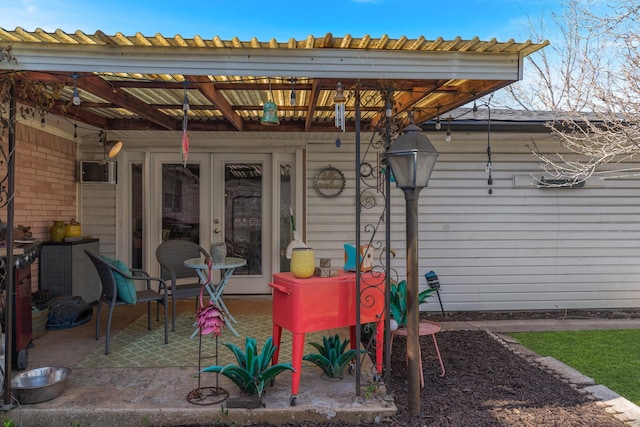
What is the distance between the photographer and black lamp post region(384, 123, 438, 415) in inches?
102

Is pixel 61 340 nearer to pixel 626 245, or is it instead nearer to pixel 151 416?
pixel 151 416

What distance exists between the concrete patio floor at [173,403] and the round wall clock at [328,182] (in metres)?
2.76

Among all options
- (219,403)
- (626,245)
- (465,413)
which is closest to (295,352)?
(219,403)

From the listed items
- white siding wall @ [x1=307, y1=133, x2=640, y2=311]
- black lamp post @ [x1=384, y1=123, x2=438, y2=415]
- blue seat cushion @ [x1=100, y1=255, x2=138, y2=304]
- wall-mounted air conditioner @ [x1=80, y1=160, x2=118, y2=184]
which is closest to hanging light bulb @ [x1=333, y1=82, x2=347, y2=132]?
black lamp post @ [x1=384, y1=123, x2=438, y2=415]

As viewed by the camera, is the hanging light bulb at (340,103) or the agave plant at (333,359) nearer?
the hanging light bulb at (340,103)

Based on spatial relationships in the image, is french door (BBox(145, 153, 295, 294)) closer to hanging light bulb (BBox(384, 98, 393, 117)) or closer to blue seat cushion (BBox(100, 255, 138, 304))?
blue seat cushion (BBox(100, 255, 138, 304))

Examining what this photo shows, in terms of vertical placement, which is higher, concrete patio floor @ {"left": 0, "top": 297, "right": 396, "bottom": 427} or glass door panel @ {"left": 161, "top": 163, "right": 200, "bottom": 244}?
glass door panel @ {"left": 161, "top": 163, "right": 200, "bottom": 244}

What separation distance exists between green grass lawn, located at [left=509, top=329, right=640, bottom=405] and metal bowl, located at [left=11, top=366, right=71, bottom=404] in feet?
12.6

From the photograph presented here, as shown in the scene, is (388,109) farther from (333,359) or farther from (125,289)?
(125,289)

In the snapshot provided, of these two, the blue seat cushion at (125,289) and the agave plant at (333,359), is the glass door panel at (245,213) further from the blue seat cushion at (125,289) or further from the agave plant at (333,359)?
the agave plant at (333,359)

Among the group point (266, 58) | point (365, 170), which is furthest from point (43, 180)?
point (365, 170)

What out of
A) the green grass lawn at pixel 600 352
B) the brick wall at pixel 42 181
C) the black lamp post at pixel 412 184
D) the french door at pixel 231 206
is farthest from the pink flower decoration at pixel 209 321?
the french door at pixel 231 206

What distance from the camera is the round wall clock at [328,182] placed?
18.5 ft

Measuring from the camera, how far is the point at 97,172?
18.0 feet
